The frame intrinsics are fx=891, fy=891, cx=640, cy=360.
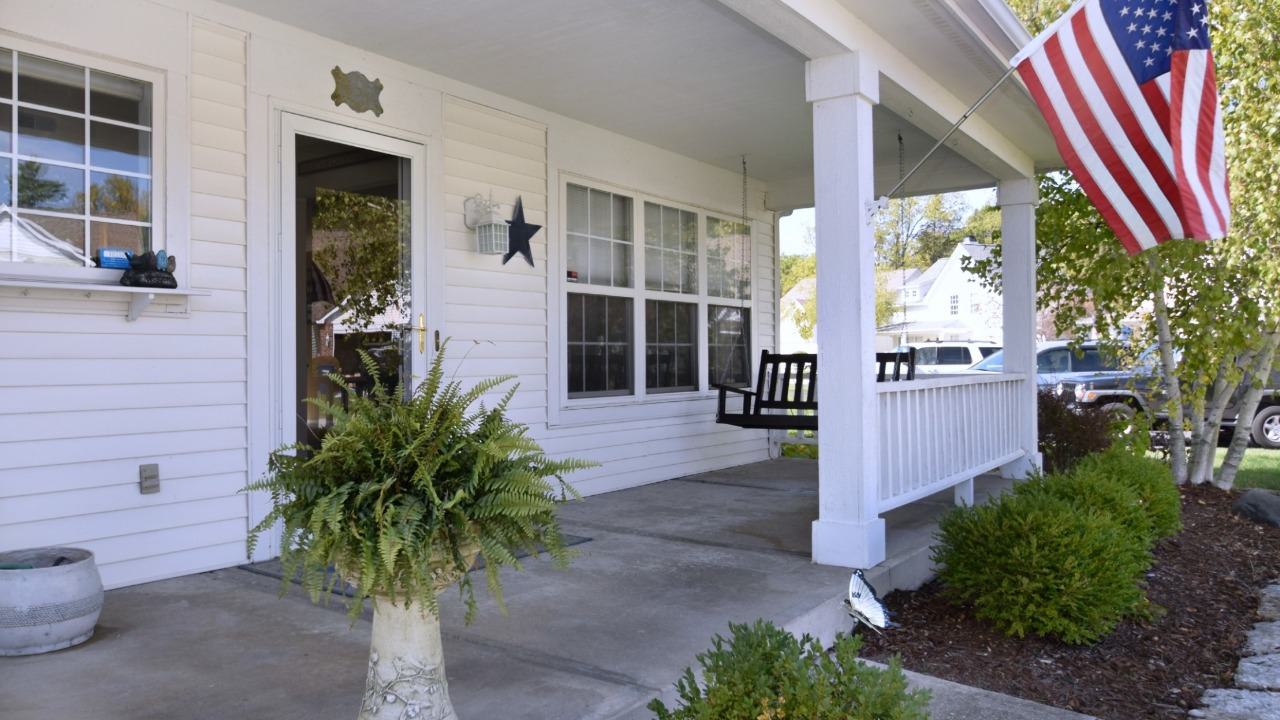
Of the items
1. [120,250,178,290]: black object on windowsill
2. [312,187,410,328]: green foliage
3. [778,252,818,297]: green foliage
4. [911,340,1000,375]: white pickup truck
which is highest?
[778,252,818,297]: green foliage

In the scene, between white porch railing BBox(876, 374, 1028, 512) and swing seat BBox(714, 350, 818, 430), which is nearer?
white porch railing BBox(876, 374, 1028, 512)

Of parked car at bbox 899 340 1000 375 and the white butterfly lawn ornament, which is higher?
parked car at bbox 899 340 1000 375

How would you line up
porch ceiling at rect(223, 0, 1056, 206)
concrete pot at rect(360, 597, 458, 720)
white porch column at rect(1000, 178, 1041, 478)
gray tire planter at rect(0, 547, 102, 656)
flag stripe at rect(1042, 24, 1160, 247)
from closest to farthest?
concrete pot at rect(360, 597, 458, 720)
gray tire planter at rect(0, 547, 102, 656)
flag stripe at rect(1042, 24, 1160, 247)
porch ceiling at rect(223, 0, 1056, 206)
white porch column at rect(1000, 178, 1041, 478)

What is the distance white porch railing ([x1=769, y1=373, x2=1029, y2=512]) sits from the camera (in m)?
4.23

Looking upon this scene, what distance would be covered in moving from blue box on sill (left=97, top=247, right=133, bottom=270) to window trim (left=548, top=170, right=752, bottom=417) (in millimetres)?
2556

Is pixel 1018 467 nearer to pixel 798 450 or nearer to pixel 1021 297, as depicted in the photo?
pixel 1021 297

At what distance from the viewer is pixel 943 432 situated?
4910mm

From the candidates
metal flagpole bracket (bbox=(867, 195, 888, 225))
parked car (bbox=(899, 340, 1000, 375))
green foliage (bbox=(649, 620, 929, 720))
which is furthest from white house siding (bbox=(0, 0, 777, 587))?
parked car (bbox=(899, 340, 1000, 375))

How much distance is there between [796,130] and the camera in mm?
6074

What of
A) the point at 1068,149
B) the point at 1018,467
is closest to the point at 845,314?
the point at 1068,149

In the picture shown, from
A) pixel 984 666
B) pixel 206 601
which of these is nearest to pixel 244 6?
pixel 206 601

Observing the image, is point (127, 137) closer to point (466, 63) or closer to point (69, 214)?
point (69, 214)

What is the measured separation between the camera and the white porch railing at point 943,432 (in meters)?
4.23

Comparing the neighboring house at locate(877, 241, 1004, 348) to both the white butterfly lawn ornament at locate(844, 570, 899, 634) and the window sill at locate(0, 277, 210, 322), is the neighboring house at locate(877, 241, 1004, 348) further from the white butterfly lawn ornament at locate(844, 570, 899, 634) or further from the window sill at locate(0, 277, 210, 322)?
the window sill at locate(0, 277, 210, 322)
